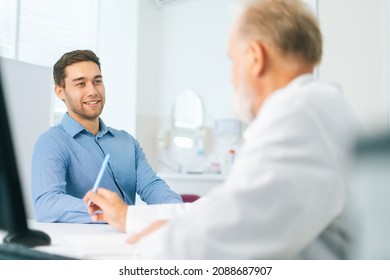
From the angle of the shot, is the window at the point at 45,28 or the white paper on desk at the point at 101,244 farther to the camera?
the window at the point at 45,28

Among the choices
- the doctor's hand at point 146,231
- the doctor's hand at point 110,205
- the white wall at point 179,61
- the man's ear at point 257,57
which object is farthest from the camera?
the white wall at point 179,61

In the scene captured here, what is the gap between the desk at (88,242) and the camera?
23.1 inches

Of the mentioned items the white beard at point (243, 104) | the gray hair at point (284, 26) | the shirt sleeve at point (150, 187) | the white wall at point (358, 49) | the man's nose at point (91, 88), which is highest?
the white wall at point (358, 49)

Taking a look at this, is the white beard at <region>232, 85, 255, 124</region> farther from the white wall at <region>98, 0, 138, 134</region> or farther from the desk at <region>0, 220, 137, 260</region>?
the white wall at <region>98, 0, 138, 134</region>

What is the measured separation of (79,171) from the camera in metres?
1.15

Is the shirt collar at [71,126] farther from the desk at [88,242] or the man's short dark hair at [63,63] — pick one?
the desk at [88,242]

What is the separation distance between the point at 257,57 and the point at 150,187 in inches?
30.0

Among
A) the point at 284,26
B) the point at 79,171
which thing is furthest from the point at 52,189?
the point at 284,26

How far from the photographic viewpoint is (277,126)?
0.44 m

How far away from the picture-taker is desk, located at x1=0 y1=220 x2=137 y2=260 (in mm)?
587

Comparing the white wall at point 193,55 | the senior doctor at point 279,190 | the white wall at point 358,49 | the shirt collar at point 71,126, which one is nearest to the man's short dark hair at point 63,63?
the shirt collar at point 71,126

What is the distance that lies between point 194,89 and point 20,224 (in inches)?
100

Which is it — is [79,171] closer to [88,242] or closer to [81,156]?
[81,156]

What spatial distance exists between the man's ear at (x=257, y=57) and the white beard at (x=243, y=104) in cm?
5
